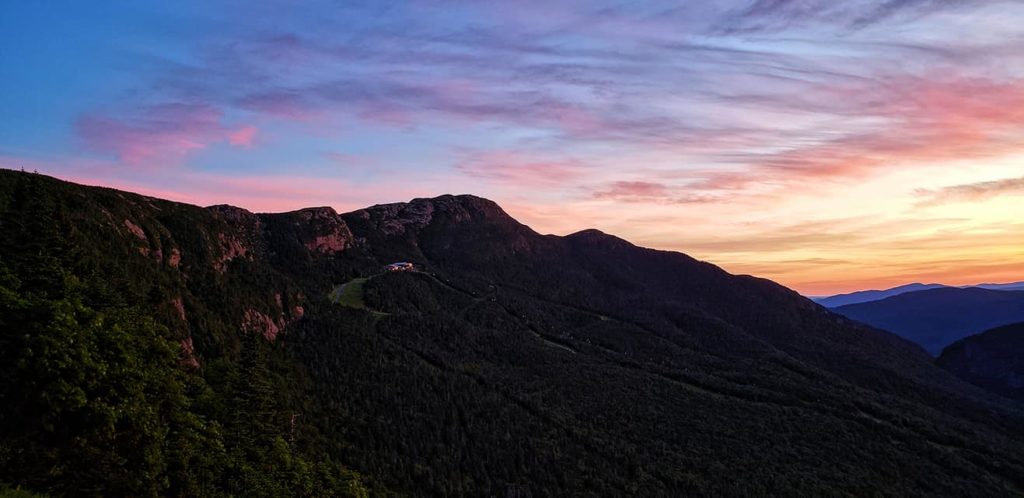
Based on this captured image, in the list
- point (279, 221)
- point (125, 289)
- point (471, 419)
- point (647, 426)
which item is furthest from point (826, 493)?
point (279, 221)

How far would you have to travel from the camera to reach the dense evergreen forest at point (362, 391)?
97.1ft

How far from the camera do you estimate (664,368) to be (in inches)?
5837

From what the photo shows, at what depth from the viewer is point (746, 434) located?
105500mm

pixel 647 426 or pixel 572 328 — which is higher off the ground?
pixel 572 328

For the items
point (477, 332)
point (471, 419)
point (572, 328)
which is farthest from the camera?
point (572, 328)

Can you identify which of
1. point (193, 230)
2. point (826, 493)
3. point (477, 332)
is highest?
point (193, 230)

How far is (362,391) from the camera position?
86.0 meters

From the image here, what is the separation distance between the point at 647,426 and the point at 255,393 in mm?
78718

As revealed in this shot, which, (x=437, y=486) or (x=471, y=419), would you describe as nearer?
(x=437, y=486)

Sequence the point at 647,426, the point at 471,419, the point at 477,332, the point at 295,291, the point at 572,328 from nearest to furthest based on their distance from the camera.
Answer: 1. the point at 471,419
2. the point at 647,426
3. the point at 295,291
4. the point at 477,332
5. the point at 572,328

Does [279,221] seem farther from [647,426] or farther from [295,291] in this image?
[647,426]

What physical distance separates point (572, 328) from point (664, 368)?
41.4 m

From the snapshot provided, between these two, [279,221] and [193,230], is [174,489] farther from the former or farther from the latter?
[279,221]

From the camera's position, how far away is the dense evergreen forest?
29609 millimetres
